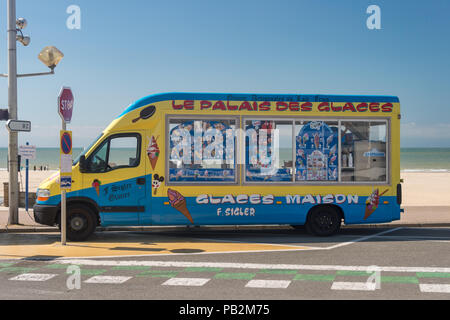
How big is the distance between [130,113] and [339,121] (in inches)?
172

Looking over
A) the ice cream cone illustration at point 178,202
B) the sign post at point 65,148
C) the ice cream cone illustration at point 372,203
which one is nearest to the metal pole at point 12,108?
the sign post at point 65,148

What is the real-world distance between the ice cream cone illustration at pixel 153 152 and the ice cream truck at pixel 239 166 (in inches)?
0.8

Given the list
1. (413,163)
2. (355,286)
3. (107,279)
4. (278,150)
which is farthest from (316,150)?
(413,163)

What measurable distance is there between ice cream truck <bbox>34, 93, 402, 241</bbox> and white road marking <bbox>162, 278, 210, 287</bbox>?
354cm

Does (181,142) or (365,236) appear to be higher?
(181,142)

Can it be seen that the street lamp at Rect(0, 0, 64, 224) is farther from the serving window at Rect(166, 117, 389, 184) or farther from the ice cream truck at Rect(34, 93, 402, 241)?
the serving window at Rect(166, 117, 389, 184)

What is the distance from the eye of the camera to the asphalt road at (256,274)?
6.25m

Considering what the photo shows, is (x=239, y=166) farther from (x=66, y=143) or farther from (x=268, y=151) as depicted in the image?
(x=66, y=143)

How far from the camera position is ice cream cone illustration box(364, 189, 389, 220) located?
35.5 feet

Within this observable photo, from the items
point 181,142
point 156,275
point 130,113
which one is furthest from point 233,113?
point 156,275
